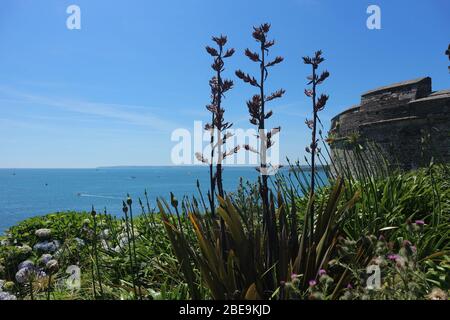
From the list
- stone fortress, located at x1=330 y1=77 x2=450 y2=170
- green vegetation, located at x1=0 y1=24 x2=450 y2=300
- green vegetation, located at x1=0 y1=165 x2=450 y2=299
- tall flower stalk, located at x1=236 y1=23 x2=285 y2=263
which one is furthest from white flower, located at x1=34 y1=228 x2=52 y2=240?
stone fortress, located at x1=330 y1=77 x2=450 y2=170

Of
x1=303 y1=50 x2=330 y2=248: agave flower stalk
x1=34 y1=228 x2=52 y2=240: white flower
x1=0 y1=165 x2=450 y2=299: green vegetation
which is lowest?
x1=34 y1=228 x2=52 y2=240: white flower

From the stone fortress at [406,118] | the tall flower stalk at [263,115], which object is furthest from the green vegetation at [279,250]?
the stone fortress at [406,118]

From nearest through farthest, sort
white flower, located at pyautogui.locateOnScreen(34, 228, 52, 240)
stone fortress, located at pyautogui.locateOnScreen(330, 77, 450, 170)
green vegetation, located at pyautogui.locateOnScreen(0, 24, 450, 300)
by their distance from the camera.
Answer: green vegetation, located at pyautogui.locateOnScreen(0, 24, 450, 300) → white flower, located at pyautogui.locateOnScreen(34, 228, 52, 240) → stone fortress, located at pyautogui.locateOnScreen(330, 77, 450, 170)

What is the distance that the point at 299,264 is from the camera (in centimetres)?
224

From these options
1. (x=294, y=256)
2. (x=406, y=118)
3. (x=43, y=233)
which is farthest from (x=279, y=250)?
(x=406, y=118)

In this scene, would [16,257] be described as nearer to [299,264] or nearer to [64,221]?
[64,221]

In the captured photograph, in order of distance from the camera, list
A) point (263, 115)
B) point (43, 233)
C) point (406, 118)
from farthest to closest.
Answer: point (406, 118) < point (43, 233) < point (263, 115)

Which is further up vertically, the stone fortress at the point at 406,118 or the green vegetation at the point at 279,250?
the stone fortress at the point at 406,118

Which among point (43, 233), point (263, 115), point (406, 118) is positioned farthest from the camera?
point (406, 118)

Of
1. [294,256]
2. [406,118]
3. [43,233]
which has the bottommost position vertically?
[43,233]

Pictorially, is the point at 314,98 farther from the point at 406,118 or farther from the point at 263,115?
the point at 406,118

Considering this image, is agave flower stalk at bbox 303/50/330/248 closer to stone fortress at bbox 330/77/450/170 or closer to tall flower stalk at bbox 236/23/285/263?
tall flower stalk at bbox 236/23/285/263

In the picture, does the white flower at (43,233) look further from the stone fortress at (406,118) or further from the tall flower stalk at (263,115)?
the stone fortress at (406,118)
